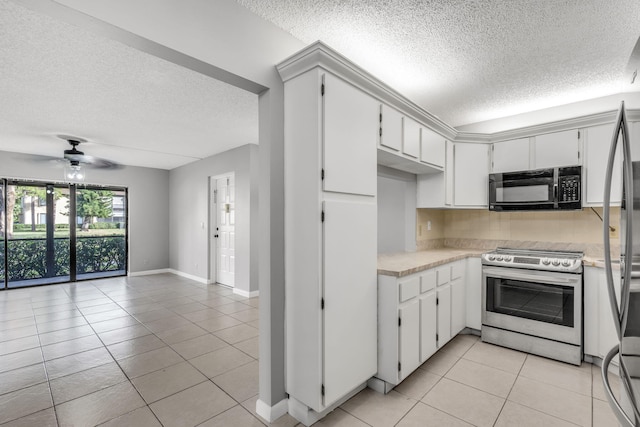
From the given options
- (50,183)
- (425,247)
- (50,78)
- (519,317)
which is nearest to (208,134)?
(50,78)

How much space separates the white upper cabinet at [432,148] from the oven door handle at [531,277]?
1.26 metres

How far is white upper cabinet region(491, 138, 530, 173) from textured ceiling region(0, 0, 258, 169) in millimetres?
2901

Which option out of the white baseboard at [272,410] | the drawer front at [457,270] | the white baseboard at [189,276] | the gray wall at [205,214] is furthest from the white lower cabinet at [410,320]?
the white baseboard at [189,276]

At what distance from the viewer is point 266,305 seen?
202 centimetres

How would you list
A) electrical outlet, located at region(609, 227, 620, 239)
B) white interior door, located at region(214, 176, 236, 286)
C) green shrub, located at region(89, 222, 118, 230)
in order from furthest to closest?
green shrub, located at region(89, 222, 118, 230), white interior door, located at region(214, 176, 236, 286), electrical outlet, located at region(609, 227, 620, 239)

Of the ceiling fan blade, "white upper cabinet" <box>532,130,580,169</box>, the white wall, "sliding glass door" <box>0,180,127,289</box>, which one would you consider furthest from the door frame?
"white upper cabinet" <box>532,130,580,169</box>

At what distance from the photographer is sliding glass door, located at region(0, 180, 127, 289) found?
559 cm

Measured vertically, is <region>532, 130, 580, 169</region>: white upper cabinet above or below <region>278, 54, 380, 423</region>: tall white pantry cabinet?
above

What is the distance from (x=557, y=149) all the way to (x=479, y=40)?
1.76 metres

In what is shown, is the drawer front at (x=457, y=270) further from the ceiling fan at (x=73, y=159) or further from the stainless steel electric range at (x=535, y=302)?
the ceiling fan at (x=73, y=159)

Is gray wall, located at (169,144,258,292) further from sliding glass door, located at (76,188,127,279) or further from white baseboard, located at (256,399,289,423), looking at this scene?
white baseboard, located at (256,399,289,423)

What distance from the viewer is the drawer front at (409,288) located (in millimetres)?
2256

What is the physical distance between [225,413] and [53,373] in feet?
5.65

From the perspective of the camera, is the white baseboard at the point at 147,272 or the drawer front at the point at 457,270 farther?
the white baseboard at the point at 147,272
